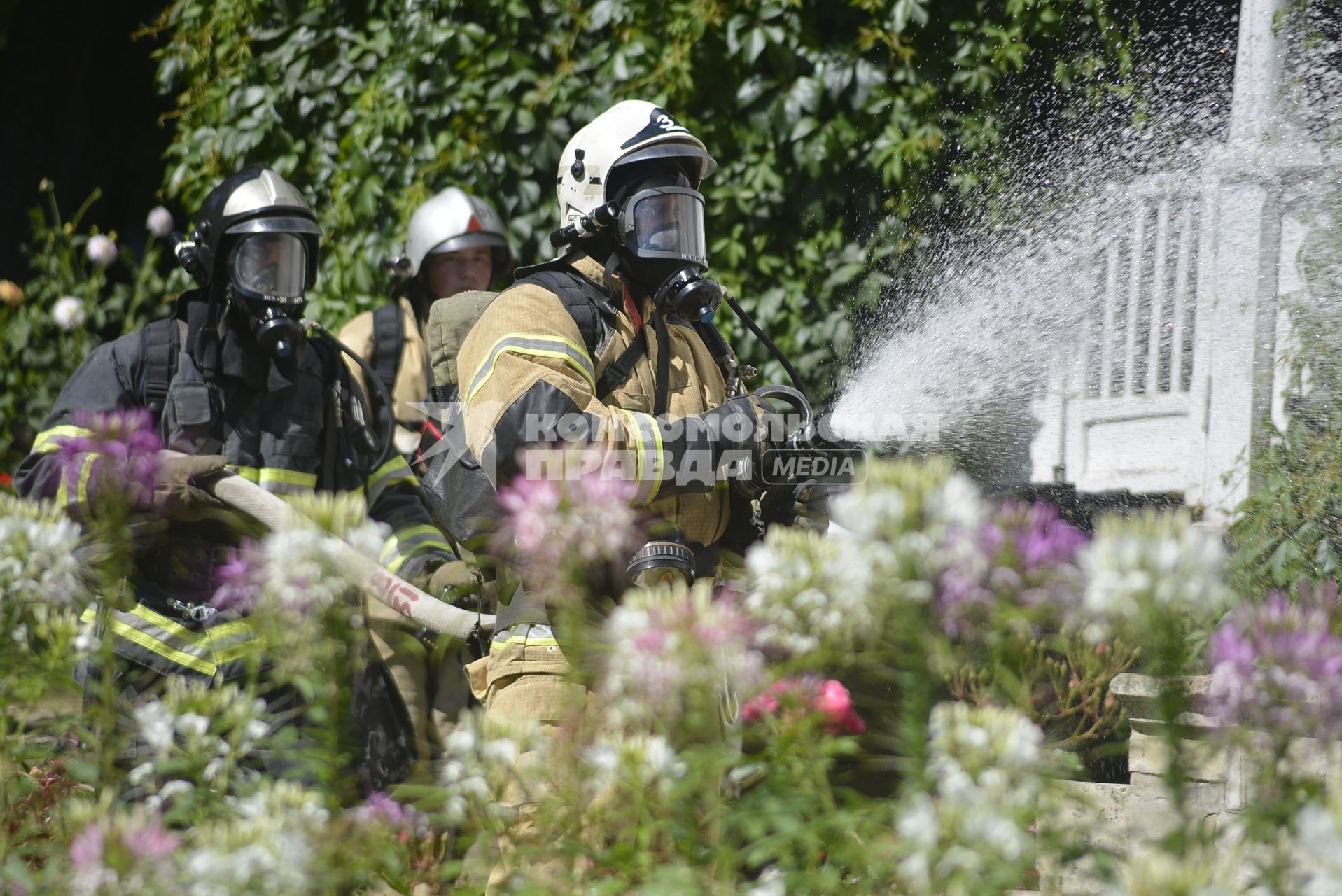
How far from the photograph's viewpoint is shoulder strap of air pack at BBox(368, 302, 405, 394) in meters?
4.53

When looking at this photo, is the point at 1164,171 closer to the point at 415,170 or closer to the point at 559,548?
the point at 415,170

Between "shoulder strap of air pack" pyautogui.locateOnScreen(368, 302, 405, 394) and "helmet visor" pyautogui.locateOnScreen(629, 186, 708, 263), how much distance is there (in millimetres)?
1969

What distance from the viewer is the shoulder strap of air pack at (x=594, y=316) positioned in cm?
264

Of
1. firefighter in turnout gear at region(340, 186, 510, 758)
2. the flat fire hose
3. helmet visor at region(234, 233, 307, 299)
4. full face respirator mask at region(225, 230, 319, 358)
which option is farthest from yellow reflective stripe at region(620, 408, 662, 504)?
firefighter in turnout gear at region(340, 186, 510, 758)

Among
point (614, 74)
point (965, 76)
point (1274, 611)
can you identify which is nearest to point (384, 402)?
point (614, 74)

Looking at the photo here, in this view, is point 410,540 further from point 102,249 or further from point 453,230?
point 102,249

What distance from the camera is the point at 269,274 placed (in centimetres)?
347

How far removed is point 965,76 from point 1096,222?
2.10 ft

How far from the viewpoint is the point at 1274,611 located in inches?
50.0

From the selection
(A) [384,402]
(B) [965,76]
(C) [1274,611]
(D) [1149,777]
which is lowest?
(D) [1149,777]

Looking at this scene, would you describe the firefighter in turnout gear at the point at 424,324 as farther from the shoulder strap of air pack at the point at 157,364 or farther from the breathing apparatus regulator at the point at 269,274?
the shoulder strap of air pack at the point at 157,364

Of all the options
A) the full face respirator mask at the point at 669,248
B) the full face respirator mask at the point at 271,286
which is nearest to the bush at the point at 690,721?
the full face respirator mask at the point at 669,248

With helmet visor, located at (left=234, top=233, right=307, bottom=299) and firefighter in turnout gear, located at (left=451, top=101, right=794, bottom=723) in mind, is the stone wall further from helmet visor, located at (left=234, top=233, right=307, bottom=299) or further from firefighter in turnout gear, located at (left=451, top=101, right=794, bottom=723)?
helmet visor, located at (left=234, top=233, right=307, bottom=299)

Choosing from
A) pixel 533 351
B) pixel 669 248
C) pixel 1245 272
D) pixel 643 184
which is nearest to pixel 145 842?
Result: pixel 533 351
